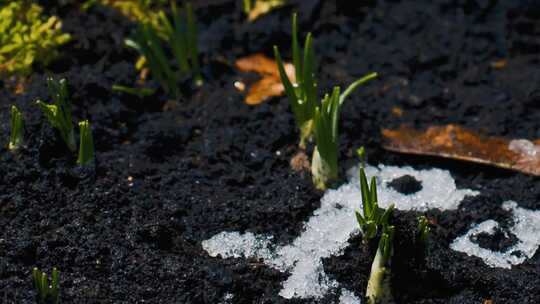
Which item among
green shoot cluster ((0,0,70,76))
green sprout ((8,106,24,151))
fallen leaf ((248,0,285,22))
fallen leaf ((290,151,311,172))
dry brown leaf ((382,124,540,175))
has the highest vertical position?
green shoot cluster ((0,0,70,76))

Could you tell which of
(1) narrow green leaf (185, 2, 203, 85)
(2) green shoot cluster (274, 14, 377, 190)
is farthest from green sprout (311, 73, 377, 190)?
(1) narrow green leaf (185, 2, 203, 85)

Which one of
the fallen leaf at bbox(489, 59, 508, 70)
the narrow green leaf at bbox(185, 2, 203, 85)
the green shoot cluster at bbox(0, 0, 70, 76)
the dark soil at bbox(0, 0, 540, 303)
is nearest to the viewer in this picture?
the dark soil at bbox(0, 0, 540, 303)

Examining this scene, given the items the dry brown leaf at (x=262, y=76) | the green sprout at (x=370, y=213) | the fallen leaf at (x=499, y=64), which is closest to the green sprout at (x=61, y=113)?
the dry brown leaf at (x=262, y=76)

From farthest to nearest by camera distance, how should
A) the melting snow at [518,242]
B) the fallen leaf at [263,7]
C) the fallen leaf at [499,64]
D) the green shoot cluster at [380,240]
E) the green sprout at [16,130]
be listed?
the fallen leaf at [263,7]
the fallen leaf at [499,64]
the green sprout at [16,130]
the melting snow at [518,242]
the green shoot cluster at [380,240]

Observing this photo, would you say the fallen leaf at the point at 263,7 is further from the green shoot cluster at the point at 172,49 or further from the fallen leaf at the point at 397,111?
the fallen leaf at the point at 397,111

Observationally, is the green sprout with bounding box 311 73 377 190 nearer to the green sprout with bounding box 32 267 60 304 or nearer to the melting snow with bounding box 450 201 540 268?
the melting snow with bounding box 450 201 540 268

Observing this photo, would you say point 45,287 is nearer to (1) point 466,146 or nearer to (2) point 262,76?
(2) point 262,76

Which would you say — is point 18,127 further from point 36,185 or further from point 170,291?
point 170,291
